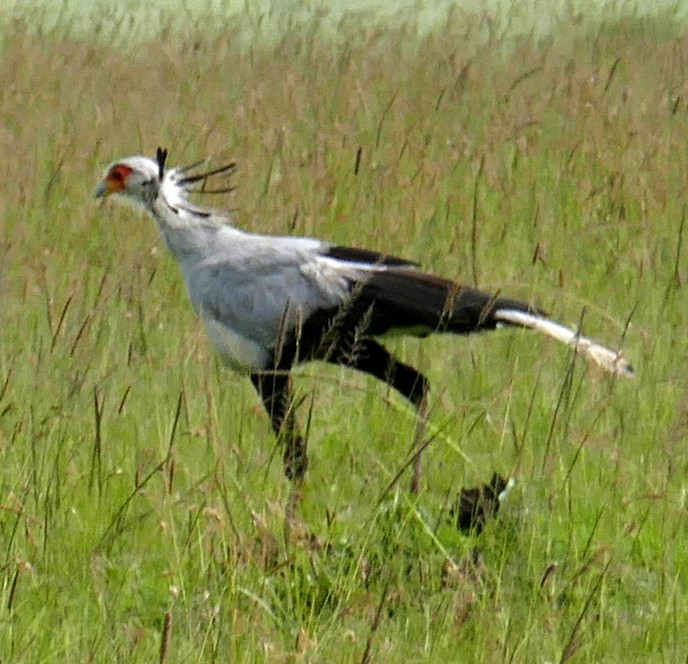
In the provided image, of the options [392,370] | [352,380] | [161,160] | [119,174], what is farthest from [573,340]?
[119,174]

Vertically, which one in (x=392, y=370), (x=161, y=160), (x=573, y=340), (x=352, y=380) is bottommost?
(x=352, y=380)

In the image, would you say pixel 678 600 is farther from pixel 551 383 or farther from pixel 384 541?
pixel 551 383

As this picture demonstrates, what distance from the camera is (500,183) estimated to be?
20.6 ft

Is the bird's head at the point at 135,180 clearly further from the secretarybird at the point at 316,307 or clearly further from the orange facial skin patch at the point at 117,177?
the secretarybird at the point at 316,307

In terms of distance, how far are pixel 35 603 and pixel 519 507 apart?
946mm

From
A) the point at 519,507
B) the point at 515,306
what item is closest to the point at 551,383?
the point at 515,306

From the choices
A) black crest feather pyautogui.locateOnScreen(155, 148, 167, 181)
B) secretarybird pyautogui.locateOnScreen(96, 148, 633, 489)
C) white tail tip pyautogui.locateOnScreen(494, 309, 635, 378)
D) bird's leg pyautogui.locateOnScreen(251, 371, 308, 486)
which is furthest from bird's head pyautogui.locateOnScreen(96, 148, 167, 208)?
white tail tip pyautogui.locateOnScreen(494, 309, 635, 378)

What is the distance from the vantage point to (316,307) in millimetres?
4430

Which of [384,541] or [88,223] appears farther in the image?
[88,223]

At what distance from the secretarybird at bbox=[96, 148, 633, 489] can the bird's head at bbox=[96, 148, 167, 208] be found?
0.27 m

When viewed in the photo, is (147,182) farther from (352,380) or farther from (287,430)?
(287,430)

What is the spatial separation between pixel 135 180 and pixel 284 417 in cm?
136

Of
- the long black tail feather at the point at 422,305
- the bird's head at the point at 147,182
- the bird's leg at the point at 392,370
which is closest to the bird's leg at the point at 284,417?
the bird's leg at the point at 392,370

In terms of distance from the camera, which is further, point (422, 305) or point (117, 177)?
point (117, 177)
